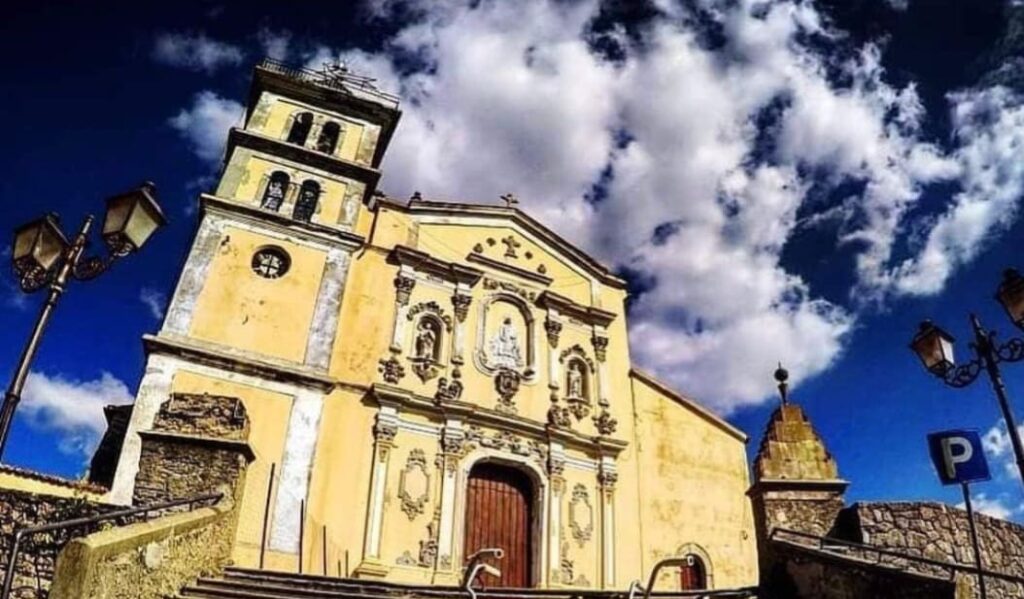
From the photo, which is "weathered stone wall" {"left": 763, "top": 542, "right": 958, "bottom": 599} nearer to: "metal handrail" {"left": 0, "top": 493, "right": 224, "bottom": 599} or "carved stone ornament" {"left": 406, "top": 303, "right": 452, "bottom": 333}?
"metal handrail" {"left": 0, "top": 493, "right": 224, "bottom": 599}

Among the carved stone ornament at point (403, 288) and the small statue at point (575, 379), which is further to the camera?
the small statue at point (575, 379)

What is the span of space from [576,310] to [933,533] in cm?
1214

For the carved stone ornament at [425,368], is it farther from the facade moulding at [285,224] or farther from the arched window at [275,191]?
the arched window at [275,191]

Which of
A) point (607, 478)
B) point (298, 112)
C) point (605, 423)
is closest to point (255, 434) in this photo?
point (607, 478)

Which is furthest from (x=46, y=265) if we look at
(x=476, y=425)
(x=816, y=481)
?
(x=476, y=425)

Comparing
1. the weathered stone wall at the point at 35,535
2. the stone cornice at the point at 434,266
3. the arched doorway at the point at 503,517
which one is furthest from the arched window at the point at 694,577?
the weathered stone wall at the point at 35,535

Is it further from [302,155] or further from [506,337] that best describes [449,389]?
[302,155]

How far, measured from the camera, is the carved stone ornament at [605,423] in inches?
675

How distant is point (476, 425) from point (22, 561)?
33.0 feet

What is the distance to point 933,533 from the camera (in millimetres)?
7332

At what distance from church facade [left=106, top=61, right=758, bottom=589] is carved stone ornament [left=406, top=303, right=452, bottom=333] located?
0.04 metres

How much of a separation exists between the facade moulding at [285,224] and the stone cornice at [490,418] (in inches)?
154

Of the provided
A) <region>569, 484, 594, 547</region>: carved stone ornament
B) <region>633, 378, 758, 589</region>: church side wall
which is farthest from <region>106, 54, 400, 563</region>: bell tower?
<region>633, 378, 758, 589</region>: church side wall

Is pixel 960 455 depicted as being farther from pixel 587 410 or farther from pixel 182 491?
pixel 587 410
